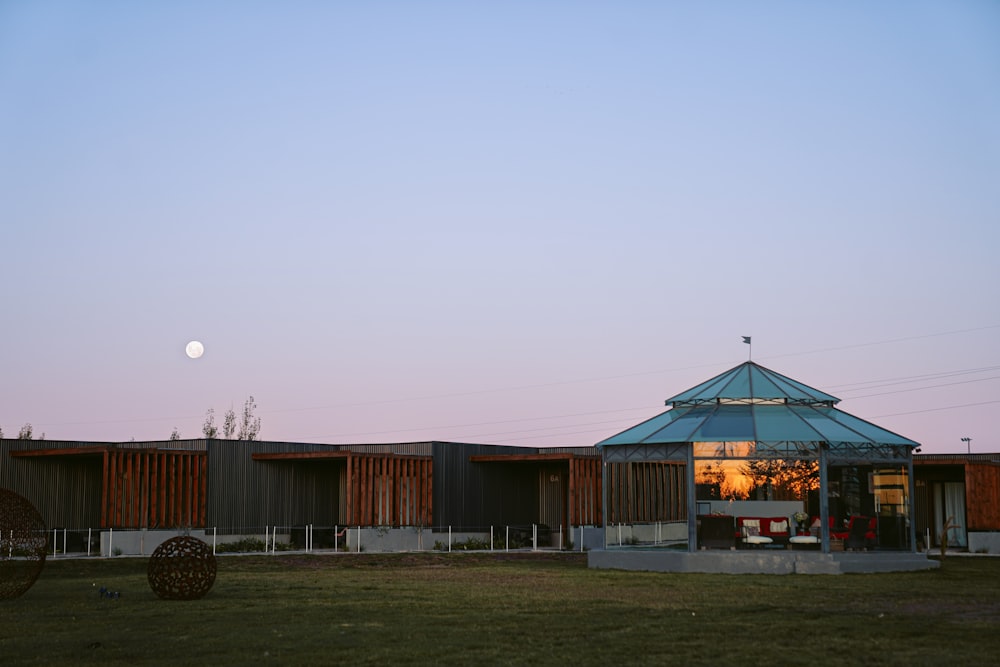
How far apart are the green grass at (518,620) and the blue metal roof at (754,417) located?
338cm

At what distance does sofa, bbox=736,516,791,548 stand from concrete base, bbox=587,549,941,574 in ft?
4.57

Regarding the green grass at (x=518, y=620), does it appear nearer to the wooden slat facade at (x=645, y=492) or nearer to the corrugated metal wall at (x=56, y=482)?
the corrugated metal wall at (x=56, y=482)

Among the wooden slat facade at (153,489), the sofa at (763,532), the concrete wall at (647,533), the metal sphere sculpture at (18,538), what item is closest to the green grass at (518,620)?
the metal sphere sculpture at (18,538)

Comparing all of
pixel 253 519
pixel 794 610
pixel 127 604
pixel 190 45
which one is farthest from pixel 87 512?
pixel 794 610

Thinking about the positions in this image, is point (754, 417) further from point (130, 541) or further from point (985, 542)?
point (130, 541)

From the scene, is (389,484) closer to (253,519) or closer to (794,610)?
(253,519)

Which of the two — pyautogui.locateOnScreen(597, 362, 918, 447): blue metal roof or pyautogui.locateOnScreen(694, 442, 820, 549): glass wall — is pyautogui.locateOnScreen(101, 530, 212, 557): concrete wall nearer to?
pyautogui.locateOnScreen(597, 362, 918, 447): blue metal roof

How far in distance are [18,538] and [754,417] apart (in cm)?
1508

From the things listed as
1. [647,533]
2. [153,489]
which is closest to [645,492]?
[647,533]

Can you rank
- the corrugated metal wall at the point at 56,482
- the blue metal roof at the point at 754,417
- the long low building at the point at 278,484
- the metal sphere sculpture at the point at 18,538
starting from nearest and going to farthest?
the metal sphere sculpture at the point at 18,538
the blue metal roof at the point at 754,417
the long low building at the point at 278,484
the corrugated metal wall at the point at 56,482

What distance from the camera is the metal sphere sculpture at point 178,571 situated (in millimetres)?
16922

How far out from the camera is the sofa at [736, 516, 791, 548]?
24.9 m

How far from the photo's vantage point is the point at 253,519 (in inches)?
1380

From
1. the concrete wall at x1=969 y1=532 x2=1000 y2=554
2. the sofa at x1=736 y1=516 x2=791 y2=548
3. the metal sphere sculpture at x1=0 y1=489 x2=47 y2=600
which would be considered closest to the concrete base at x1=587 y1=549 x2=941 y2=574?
the sofa at x1=736 y1=516 x2=791 y2=548
